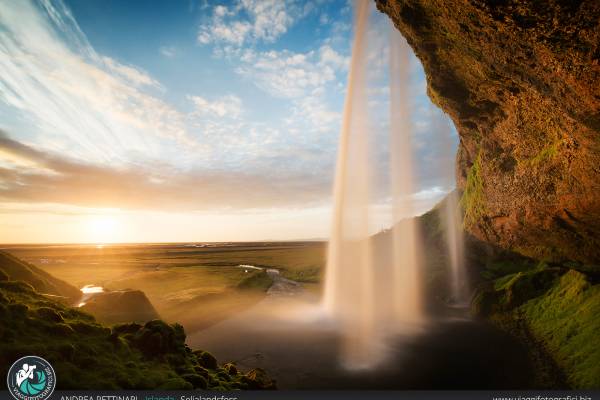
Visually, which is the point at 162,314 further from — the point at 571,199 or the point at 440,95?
the point at 571,199

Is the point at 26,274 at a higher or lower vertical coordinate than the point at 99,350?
higher

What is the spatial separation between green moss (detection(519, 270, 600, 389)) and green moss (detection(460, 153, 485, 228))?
13549mm

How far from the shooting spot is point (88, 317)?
14359 mm

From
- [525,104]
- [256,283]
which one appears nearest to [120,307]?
[256,283]

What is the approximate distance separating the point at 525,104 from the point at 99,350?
32.2 metres

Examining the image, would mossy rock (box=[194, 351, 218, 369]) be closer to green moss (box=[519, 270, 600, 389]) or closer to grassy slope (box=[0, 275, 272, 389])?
grassy slope (box=[0, 275, 272, 389])

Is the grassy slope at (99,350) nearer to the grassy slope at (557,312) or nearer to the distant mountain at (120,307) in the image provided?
the distant mountain at (120,307)

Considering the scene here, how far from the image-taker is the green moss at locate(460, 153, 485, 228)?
3659 centimetres

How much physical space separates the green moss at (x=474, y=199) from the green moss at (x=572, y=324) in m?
13.5

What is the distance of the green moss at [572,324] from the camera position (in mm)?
14852

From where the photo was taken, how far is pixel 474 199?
3866cm

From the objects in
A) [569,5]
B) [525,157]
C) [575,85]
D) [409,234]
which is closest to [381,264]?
[409,234]

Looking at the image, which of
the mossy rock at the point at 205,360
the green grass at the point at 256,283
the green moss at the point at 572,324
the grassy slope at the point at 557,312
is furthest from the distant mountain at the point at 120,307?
the grassy slope at the point at 557,312

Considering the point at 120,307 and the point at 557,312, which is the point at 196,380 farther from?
the point at 557,312
